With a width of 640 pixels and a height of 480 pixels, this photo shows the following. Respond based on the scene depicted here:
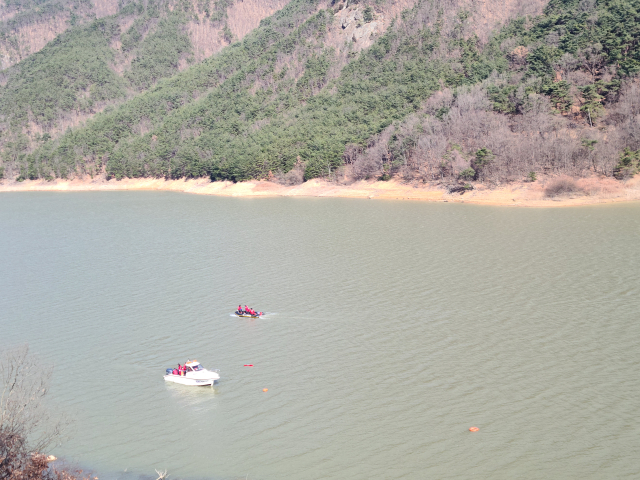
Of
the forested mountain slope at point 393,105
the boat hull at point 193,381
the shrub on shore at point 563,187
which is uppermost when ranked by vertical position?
the forested mountain slope at point 393,105

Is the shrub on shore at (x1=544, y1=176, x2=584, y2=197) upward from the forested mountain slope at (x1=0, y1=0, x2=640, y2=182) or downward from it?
downward

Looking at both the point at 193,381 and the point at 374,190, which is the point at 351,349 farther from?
the point at 374,190

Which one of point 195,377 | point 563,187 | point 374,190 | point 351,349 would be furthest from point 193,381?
point 374,190

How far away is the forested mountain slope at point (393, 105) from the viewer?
78375 millimetres

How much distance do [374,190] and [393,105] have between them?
1149 inches

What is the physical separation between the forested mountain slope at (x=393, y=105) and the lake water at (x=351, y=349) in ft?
96.3

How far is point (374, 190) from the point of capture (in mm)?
86812

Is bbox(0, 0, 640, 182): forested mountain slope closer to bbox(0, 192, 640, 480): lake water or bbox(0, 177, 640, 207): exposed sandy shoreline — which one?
bbox(0, 177, 640, 207): exposed sandy shoreline

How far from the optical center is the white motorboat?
72.4 ft

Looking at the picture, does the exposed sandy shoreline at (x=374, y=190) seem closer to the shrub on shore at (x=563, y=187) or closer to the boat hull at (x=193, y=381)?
the shrub on shore at (x=563, y=187)

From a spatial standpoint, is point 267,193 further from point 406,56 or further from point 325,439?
point 325,439

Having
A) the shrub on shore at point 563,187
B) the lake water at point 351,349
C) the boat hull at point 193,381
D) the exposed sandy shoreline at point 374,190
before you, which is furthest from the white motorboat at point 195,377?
the shrub on shore at point 563,187

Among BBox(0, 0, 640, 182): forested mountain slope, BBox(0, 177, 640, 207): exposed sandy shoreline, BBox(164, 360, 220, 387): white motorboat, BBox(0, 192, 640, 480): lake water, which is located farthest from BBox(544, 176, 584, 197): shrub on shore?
BBox(164, 360, 220, 387): white motorboat

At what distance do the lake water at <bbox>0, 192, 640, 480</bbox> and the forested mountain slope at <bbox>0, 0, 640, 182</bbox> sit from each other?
96.3 feet
